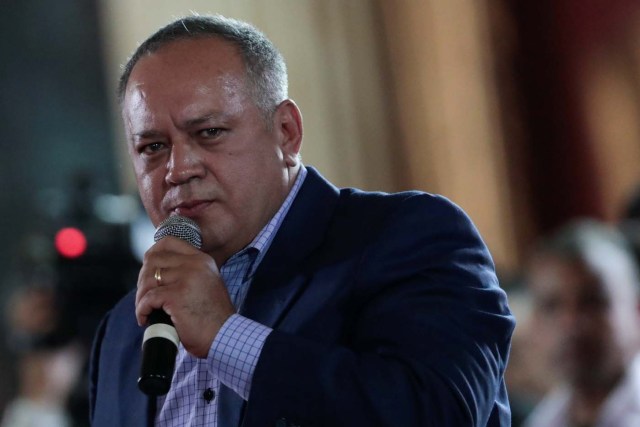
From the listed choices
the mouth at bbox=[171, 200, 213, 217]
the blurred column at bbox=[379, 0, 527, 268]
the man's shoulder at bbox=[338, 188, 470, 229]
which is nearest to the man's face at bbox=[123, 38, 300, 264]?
the mouth at bbox=[171, 200, 213, 217]

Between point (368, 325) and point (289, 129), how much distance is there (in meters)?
0.47

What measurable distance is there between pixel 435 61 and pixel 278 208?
171 inches

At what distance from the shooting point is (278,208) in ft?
6.30

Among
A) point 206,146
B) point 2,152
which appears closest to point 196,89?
point 206,146

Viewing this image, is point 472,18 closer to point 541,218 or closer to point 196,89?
point 541,218

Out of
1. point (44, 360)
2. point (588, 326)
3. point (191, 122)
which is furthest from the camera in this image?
point (44, 360)

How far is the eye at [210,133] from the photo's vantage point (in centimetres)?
177

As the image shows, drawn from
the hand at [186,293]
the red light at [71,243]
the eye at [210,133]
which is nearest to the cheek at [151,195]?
the eye at [210,133]

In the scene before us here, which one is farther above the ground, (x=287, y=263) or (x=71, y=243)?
(x=287, y=263)

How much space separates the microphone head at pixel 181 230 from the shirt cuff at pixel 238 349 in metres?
0.17

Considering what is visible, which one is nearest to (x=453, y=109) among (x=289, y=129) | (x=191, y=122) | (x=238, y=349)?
(x=289, y=129)

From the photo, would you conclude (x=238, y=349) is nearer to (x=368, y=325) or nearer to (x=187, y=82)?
(x=368, y=325)

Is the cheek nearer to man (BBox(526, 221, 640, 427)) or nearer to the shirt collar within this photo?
the shirt collar

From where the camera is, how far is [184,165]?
1.75 m
